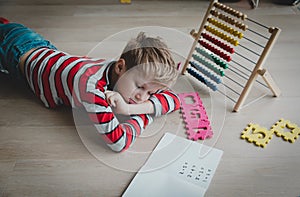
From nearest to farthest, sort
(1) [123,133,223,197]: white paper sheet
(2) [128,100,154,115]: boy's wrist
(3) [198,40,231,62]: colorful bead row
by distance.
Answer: (1) [123,133,223,197]: white paper sheet → (2) [128,100,154,115]: boy's wrist → (3) [198,40,231,62]: colorful bead row

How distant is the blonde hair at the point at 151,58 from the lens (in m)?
0.90

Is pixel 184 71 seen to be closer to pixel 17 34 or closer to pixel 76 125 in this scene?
pixel 76 125

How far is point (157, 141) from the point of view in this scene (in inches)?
40.6

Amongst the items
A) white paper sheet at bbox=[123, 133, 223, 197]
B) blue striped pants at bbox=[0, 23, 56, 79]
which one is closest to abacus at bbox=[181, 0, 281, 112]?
white paper sheet at bbox=[123, 133, 223, 197]

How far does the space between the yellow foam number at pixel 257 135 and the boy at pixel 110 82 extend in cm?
23

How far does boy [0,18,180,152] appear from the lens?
92 centimetres

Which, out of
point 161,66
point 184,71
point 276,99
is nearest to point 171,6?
point 184,71

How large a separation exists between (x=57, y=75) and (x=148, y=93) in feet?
0.96

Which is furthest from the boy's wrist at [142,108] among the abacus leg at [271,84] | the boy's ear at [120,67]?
the abacus leg at [271,84]

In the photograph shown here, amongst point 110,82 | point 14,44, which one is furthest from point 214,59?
point 14,44

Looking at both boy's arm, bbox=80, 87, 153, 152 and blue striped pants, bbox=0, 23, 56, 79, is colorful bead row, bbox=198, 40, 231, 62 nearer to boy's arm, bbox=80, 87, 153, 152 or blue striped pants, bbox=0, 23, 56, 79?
boy's arm, bbox=80, 87, 153, 152

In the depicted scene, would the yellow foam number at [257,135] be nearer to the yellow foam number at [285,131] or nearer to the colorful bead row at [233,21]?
the yellow foam number at [285,131]

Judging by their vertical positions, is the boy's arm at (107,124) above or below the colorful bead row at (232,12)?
below

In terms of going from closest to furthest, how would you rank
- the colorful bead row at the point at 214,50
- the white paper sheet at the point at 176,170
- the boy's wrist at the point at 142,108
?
1. the white paper sheet at the point at 176,170
2. the boy's wrist at the point at 142,108
3. the colorful bead row at the point at 214,50
